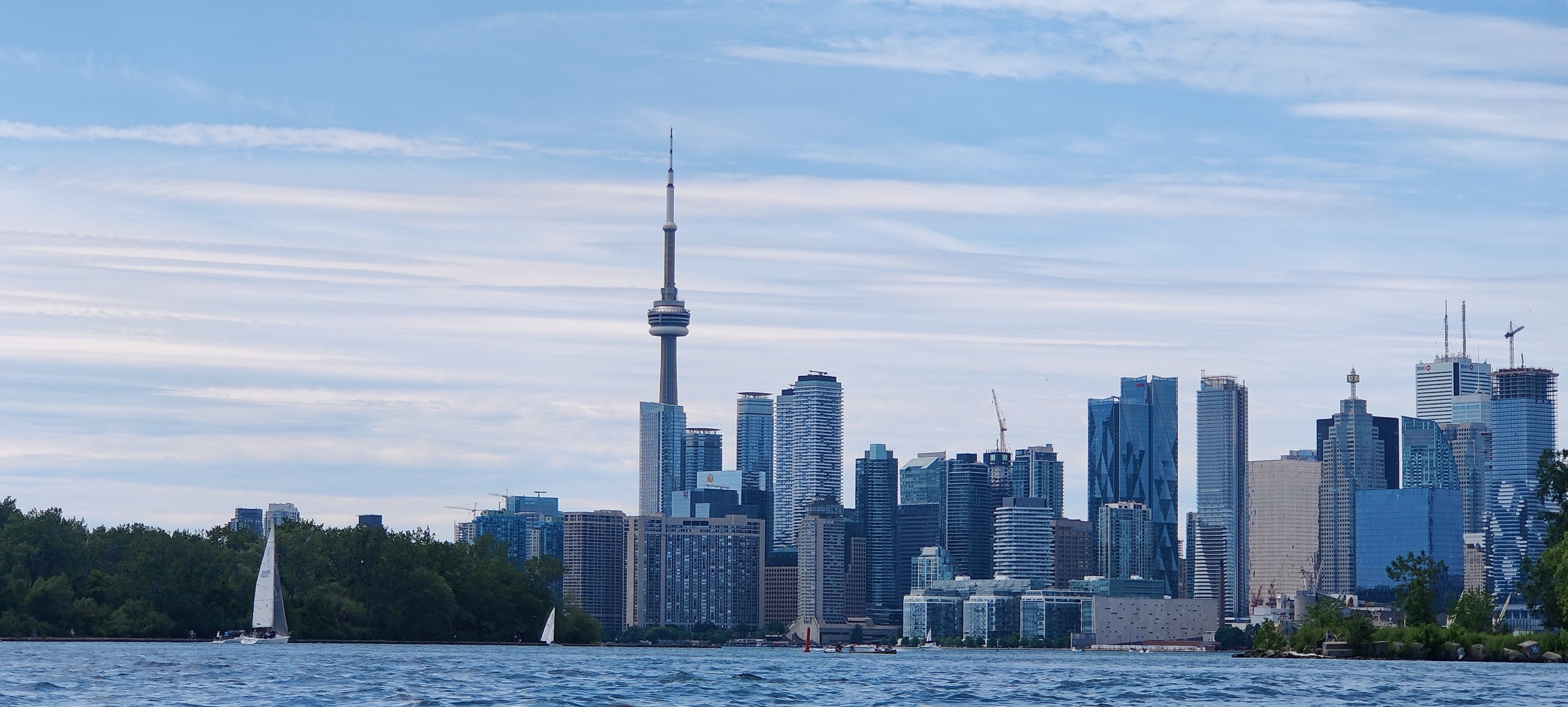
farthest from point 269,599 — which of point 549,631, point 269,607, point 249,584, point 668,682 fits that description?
point 668,682

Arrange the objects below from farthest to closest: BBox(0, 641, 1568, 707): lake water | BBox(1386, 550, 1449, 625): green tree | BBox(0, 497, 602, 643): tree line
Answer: BBox(0, 497, 602, 643): tree line
BBox(1386, 550, 1449, 625): green tree
BBox(0, 641, 1568, 707): lake water

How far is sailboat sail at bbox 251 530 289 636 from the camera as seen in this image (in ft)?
495

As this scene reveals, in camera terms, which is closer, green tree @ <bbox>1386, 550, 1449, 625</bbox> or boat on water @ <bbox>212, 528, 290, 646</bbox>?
green tree @ <bbox>1386, 550, 1449, 625</bbox>

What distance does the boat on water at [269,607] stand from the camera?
150m

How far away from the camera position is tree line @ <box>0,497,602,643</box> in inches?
5906

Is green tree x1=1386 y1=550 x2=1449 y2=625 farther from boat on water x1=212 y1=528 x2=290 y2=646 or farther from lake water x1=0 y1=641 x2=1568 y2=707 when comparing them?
boat on water x1=212 y1=528 x2=290 y2=646

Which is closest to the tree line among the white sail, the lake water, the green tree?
the white sail

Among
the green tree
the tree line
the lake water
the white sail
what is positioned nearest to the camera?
the lake water

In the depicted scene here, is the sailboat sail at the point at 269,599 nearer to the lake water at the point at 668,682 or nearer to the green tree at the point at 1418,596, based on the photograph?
the lake water at the point at 668,682

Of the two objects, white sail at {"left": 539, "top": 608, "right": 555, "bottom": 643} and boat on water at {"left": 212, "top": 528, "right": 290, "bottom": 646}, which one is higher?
boat on water at {"left": 212, "top": 528, "right": 290, "bottom": 646}

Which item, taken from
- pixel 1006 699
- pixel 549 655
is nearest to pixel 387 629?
pixel 549 655

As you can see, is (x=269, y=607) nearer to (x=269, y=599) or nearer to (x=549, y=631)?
(x=269, y=599)

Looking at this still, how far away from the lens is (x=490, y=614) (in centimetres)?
18638

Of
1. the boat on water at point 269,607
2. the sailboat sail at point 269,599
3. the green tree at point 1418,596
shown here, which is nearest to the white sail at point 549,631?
the boat on water at point 269,607
